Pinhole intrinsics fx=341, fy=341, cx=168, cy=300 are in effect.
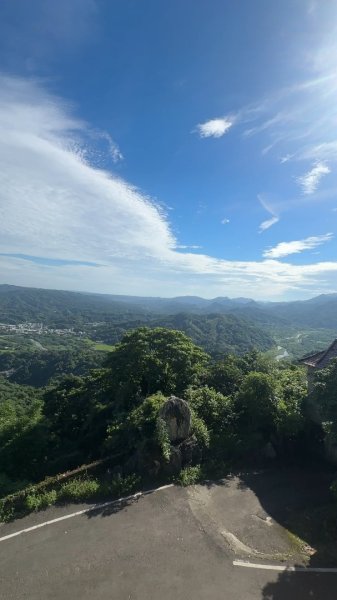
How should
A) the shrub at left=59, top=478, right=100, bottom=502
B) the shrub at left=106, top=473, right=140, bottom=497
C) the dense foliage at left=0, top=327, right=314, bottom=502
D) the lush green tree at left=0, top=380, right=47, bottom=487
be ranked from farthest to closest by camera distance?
the lush green tree at left=0, top=380, right=47, bottom=487
the dense foliage at left=0, top=327, right=314, bottom=502
the shrub at left=106, top=473, right=140, bottom=497
the shrub at left=59, top=478, right=100, bottom=502

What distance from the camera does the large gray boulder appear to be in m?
12.8

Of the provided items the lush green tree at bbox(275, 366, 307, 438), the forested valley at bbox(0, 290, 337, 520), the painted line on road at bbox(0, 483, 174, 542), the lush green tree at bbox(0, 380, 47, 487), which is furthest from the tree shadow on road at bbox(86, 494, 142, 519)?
the lush green tree at bbox(275, 366, 307, 438)

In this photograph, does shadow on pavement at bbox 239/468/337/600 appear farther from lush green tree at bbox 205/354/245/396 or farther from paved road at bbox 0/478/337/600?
lush green tree at bbox 205/354/245/396

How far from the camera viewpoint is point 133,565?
823cm

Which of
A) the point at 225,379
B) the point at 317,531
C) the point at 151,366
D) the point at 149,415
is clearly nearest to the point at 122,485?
the point at 149,415

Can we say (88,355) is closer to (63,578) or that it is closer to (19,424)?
(19,424)

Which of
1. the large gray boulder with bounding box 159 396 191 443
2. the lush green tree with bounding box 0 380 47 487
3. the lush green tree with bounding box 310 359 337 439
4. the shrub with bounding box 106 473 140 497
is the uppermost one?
the lush green tree with bounding box 310 359 337 439

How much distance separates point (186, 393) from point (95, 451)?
5.03 m

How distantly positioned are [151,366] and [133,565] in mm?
10862

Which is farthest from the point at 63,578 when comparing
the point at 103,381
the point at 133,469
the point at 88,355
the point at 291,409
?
the point at 88,355

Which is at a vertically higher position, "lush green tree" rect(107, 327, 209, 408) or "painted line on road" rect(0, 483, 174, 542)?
"lush green tree" rect(107, 327, 209, 408)

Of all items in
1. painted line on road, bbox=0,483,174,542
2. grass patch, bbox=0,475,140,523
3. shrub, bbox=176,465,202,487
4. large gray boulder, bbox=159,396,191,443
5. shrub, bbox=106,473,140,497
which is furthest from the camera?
large gray boulder, bbox=159,396,191,443

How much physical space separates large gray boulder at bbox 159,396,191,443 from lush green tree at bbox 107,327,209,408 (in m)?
4.83

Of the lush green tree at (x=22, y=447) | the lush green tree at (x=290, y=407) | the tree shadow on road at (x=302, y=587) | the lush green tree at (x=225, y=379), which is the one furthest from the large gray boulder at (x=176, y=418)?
the lush green tree at (x=225, y=379)
